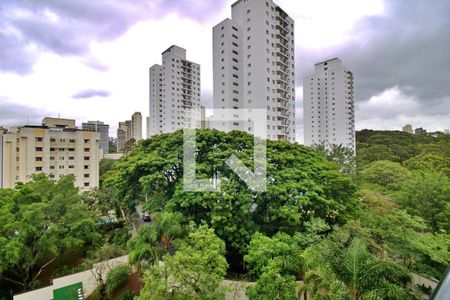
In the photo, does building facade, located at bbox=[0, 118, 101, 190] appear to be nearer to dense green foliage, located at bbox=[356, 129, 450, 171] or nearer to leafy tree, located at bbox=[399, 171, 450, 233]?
leafy tree, located at bbox=[399, 171, 450, 233]

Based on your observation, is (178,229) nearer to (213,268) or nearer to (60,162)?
(213,268)

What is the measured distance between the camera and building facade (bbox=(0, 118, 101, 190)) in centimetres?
2117

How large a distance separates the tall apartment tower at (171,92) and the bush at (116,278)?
32.2m

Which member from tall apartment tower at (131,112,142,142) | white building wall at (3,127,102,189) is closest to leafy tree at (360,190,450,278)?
white building wall at (3,127,102,189)

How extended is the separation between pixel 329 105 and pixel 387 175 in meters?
→ 26.1

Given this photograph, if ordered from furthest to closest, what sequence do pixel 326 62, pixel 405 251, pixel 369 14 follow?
pixel 326 62 → pixel 369 14 → pixel 405 251

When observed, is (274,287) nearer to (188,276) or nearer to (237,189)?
(188,276)

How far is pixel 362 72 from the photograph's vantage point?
973 inches

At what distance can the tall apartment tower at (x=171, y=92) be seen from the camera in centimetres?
3994

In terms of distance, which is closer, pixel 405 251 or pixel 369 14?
pixel 405 251

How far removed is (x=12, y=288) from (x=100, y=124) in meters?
55.1

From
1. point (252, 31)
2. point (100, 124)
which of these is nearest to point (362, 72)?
point (252, 31)

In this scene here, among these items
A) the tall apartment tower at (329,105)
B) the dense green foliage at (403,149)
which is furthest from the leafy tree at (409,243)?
the tall apartment tower at (329,105)

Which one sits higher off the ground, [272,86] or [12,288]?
[272,86]
